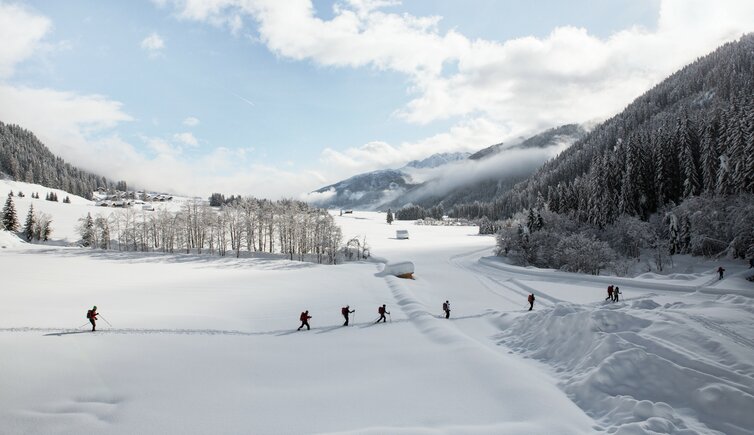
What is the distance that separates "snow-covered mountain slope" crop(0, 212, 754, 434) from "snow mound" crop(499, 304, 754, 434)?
6cm

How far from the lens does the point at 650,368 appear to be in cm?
1291

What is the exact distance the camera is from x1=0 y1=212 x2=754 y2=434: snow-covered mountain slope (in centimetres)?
1080

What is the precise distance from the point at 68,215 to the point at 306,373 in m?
129

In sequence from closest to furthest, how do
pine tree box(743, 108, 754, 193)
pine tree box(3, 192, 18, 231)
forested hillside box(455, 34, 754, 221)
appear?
pine tree box(743, 108, 754, 193), forested hillside box(455, 34, 754, 221), pine tree box(3, 192, 18, 231)

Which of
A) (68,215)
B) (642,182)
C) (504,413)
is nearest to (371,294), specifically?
(504,413)

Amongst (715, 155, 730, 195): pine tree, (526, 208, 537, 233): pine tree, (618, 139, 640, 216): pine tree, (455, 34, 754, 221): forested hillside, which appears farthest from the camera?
(526, 208, 537, 233): pine tree

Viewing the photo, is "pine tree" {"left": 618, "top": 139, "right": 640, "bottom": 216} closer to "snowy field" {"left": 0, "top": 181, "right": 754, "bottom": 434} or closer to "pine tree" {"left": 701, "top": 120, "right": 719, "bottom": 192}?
"pine tree" {"left": 701, "top": 120, "right": 719, "bottom": 192}

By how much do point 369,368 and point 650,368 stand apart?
A: 10903mm

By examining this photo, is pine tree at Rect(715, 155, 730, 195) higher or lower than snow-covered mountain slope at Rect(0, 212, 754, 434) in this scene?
higher

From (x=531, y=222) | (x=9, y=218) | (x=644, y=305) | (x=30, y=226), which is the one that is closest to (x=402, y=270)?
(x=644, y=305)

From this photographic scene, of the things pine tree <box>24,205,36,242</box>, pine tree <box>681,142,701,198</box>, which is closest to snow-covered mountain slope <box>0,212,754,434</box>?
pine tree <box>681,142,701,198</box>

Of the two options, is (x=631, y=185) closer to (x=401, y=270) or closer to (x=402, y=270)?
(x=402, y=270)

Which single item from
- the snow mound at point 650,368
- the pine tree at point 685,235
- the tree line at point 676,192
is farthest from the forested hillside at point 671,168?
the snow mound at point 650,368

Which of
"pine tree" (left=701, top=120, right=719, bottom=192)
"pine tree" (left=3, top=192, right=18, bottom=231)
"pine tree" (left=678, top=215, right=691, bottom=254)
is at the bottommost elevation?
"pine tree" (left=678, top=215, right=691, bottom=254)
